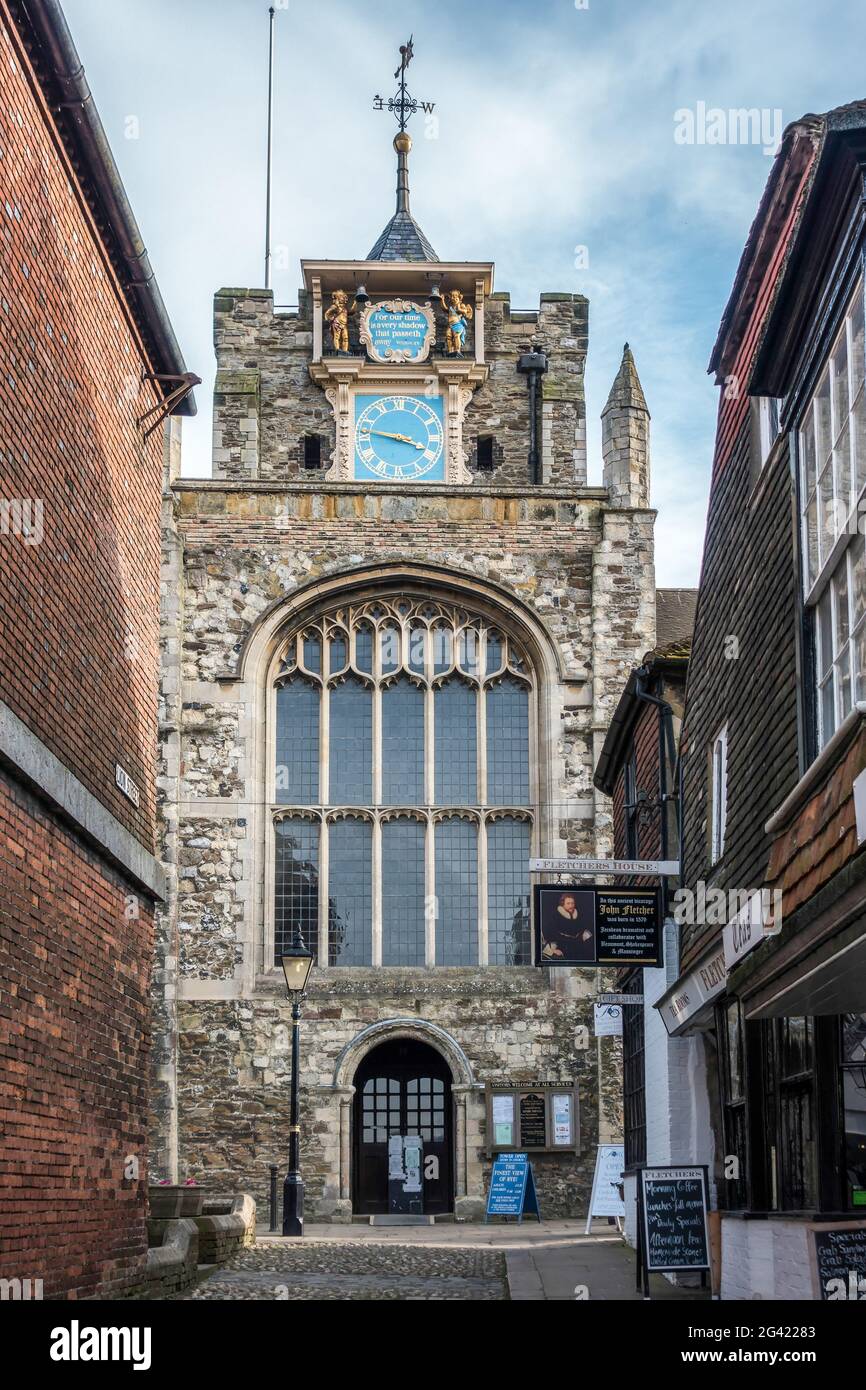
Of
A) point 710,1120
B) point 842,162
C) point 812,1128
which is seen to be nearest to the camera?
point 842,162

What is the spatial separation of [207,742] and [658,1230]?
15.4 metres

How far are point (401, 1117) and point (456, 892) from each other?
11.3 ft

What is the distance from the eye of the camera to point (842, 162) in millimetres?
8133

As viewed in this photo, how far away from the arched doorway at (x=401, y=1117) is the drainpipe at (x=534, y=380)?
31.9 ft

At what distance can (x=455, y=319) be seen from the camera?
98.7ft

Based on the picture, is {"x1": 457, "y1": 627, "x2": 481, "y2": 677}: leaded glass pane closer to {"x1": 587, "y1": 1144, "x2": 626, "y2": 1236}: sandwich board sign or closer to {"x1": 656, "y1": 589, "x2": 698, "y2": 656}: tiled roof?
{"x1": 656, "y1": 589, "x2": 698, "y2": 656}: tiled roof

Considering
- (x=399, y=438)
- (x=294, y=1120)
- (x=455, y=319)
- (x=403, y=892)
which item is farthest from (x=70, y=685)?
(x=455, y=319)

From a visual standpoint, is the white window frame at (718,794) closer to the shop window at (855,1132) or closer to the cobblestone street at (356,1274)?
the cobblestone street at (356,1274)

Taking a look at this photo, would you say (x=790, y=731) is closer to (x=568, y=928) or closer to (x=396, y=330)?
(x=568, y=928)

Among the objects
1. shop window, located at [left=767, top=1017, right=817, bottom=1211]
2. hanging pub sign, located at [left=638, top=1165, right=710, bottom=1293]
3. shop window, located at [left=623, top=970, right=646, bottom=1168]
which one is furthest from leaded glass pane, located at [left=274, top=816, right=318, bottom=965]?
shop window, located at [left=767, top=1017, right=817, bottom=1211]

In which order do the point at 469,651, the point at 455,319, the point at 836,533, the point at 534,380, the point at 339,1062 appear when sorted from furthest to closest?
the point at 534,380, the point at 455,319, the point at 469,651, the point at 339,1062, the point at 836,533
